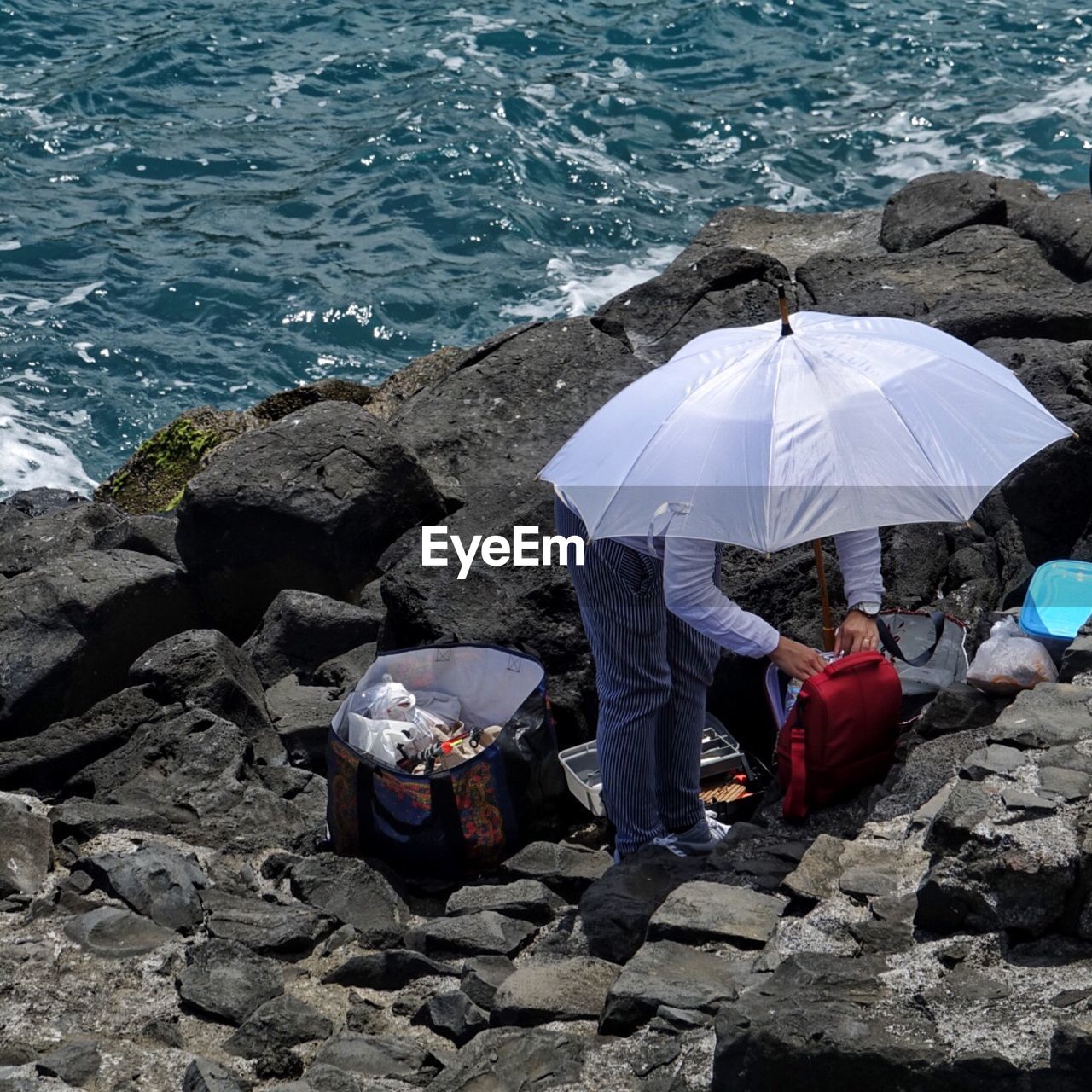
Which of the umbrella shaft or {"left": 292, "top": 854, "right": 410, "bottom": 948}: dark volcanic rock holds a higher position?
the umbrella shaft

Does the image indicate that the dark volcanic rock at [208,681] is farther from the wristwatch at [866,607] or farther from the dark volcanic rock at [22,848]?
the wristwatch at [866,607]

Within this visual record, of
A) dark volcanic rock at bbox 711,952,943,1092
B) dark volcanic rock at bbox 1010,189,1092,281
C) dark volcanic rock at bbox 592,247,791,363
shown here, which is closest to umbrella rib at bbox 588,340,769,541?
dark volcanic rock at bbox 711,952,943,1092

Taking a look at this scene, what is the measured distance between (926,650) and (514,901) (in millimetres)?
1614

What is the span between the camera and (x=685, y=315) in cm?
824

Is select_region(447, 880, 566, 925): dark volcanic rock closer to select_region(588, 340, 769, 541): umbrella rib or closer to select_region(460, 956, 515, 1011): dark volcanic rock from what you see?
select_region(460, 956, 515, 1011): dark volcanic rock

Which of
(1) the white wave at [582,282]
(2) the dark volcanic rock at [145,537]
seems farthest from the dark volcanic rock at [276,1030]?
(1) the white wave at [582,282]

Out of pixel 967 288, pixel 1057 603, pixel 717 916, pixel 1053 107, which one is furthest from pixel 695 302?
pixel 1053 107

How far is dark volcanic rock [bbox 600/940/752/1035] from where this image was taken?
3441mm

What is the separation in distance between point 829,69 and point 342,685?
1356cm

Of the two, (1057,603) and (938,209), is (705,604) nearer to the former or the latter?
(1057,603)

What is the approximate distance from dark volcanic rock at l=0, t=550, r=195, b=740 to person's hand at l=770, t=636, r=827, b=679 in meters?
3.43

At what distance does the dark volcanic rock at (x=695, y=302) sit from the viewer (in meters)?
8.13

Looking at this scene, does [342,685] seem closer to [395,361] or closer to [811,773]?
[811,773]

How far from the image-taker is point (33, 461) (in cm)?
1201
